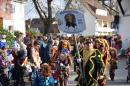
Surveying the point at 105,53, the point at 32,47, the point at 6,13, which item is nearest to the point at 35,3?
the point at 6,13

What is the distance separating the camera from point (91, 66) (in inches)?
249

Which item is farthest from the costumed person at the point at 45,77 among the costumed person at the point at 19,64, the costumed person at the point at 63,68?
the costumed person at the point at 19,64

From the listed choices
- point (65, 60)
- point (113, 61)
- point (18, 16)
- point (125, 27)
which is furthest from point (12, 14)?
point (65, 60)

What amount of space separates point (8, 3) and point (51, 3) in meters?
7.40

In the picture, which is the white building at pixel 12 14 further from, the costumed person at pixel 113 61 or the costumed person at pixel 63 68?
the costumed person at pixel 63 68

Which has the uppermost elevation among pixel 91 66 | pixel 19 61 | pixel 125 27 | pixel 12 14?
pixel 12 14

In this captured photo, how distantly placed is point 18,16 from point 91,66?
2497 cm

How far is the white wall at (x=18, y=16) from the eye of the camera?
96.8 feet

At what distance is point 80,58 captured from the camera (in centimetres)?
634

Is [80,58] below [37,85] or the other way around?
the other way around

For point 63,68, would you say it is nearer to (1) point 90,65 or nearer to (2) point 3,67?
(2) point 3,67

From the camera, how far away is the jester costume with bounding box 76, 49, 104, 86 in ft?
20.8

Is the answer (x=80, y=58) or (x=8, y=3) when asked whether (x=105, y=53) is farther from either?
(x=8, y=3)

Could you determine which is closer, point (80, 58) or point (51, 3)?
point (80, 58)
